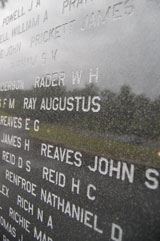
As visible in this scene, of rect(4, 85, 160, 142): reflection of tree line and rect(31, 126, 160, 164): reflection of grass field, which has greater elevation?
rect(4, 85, 160, 142): reflection of tree line

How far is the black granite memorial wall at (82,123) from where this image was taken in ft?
4.34

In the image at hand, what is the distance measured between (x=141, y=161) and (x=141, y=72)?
378 mm

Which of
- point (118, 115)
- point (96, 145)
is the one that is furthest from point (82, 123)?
point (118, 115)

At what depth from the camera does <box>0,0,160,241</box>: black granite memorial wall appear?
1323mm

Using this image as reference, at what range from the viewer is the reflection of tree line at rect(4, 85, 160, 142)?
4.26ft

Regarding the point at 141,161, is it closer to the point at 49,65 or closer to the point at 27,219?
the point at 49,65

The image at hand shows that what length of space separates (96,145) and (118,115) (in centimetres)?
21

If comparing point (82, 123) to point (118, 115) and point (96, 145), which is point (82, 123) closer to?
point (96, 145)

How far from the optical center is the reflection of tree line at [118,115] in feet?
4.26

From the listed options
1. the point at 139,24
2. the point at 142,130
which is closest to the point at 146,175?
the point at 142,130

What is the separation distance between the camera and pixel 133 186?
134cm

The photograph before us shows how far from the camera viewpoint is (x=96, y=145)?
62.2 inches

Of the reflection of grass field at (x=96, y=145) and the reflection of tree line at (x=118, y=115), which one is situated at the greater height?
the reflection of tree line at (x=118, y=115)

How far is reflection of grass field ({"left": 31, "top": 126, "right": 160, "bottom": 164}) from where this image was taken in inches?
51.2
